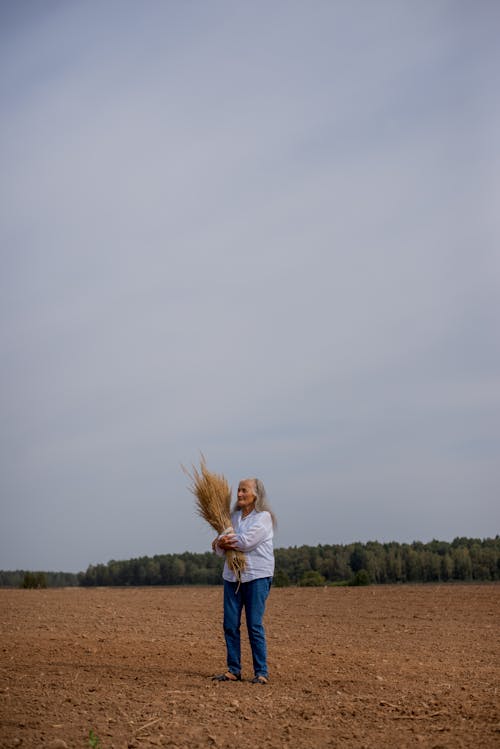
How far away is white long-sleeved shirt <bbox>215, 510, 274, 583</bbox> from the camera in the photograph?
8.56m

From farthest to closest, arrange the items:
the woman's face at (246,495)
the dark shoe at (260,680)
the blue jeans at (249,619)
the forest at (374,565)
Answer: the forest at (374,565) < the woman's face at (246,495) < the blue jeans at (249,619) < the dark shoe at (260,680)

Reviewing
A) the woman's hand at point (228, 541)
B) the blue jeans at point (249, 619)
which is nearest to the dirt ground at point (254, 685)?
the blue jeans at point (249, 619)

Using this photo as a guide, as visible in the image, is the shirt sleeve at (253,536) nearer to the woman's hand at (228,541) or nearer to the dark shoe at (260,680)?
the woman's hand at (228,541)

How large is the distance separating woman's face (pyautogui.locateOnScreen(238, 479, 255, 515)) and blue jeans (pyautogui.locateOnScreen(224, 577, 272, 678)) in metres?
0.82

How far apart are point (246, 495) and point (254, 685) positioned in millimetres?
2001

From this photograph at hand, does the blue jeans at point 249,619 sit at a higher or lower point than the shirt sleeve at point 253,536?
lower

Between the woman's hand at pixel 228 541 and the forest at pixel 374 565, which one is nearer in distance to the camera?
the woman's hand at pixel 228 541

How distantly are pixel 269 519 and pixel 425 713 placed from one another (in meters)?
2.63

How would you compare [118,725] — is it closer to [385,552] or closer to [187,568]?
[385,552]

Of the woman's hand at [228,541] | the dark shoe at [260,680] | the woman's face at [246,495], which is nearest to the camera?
the dark shoe at [260,680]

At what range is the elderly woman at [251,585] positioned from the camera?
334 inches

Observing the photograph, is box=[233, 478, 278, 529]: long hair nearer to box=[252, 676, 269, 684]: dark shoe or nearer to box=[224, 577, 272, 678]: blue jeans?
box=[224, 577, 272, 678]: blue jeans

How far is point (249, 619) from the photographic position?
8.54 metres

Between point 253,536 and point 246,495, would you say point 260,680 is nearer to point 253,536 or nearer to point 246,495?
point 253,536
